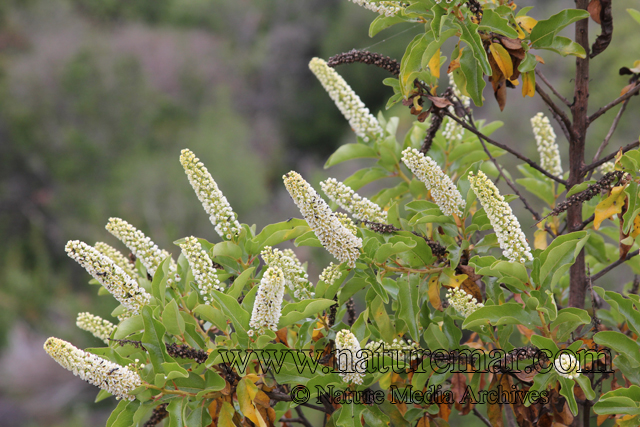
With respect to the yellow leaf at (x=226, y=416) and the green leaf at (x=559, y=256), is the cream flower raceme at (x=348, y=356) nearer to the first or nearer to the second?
the yellow leaf at (x=226, y=416)

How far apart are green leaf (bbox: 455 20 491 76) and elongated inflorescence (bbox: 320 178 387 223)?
1.25 feet

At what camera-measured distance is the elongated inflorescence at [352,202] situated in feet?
3.88

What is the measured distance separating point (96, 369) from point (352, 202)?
63cm

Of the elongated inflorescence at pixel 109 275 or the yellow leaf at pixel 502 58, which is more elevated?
the yellow leaf at pixel 502 58

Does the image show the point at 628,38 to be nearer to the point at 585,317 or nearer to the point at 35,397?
the point at 585,317

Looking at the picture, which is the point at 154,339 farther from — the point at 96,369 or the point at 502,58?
the point at 502,58

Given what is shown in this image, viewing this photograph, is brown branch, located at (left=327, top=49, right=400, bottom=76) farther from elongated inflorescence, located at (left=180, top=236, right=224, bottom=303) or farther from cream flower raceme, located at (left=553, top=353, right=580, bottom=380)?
cream flower raceme, located at (left=553, top=353, right=580, bottom=380)

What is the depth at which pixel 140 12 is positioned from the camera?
1599 cm

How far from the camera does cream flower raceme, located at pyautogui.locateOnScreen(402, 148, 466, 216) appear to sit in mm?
1095

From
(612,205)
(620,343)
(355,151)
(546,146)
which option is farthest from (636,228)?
(355,151)

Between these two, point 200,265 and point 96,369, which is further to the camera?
point 200,265

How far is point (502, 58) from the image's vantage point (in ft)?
3.69

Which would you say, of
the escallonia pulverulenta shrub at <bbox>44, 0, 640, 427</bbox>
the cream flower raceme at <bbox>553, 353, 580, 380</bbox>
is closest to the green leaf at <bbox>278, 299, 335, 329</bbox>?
the escallonia pulverulenta shrub at <bbox>44, 0, 640, 427</bbox>

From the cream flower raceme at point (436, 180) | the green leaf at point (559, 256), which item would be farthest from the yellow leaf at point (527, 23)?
the green leaf at point (559, 256)
